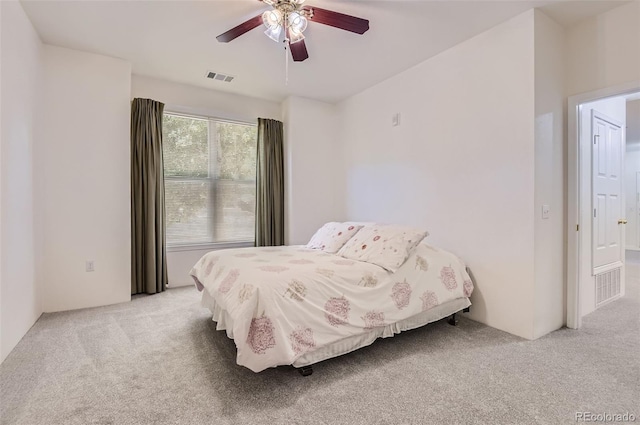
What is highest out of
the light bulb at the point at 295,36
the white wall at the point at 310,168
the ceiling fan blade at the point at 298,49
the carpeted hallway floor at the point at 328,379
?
the light bulb at the point at 295,36

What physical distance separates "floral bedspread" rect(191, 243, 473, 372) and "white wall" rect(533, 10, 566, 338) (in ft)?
1.87

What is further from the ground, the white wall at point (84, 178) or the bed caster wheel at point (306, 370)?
the white wall at point (84, 178)

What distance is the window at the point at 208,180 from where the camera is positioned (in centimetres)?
392

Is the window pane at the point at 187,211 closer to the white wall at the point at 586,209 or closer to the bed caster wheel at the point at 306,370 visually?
the bed caster wheel at the point at 306,370

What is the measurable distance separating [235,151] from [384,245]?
2.70 meters

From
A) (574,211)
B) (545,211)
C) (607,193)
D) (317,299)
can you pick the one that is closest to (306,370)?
(317,299)

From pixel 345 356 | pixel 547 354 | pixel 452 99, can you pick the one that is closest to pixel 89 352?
pixel 345 356

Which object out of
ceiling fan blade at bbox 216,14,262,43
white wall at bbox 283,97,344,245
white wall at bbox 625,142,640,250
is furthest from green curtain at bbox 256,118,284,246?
white wall at bbox 625,142,640,250

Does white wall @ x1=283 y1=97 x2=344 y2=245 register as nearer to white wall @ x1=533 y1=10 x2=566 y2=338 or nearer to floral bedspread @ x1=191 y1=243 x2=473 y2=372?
floral bedspread @ x1=191 y1=243 x2=473 y2=372

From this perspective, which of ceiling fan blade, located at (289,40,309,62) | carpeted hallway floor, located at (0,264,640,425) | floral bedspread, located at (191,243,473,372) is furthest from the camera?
ceiling fan blade, located at (289,40,309,62)

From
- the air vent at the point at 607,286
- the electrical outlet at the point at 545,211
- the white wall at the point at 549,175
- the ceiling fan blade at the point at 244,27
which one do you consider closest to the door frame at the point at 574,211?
the white wall at the point at 549,175

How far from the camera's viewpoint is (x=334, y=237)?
3172 millimetres

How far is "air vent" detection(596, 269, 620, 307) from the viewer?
306cm

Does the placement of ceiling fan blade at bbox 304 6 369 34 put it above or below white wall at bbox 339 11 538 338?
above
